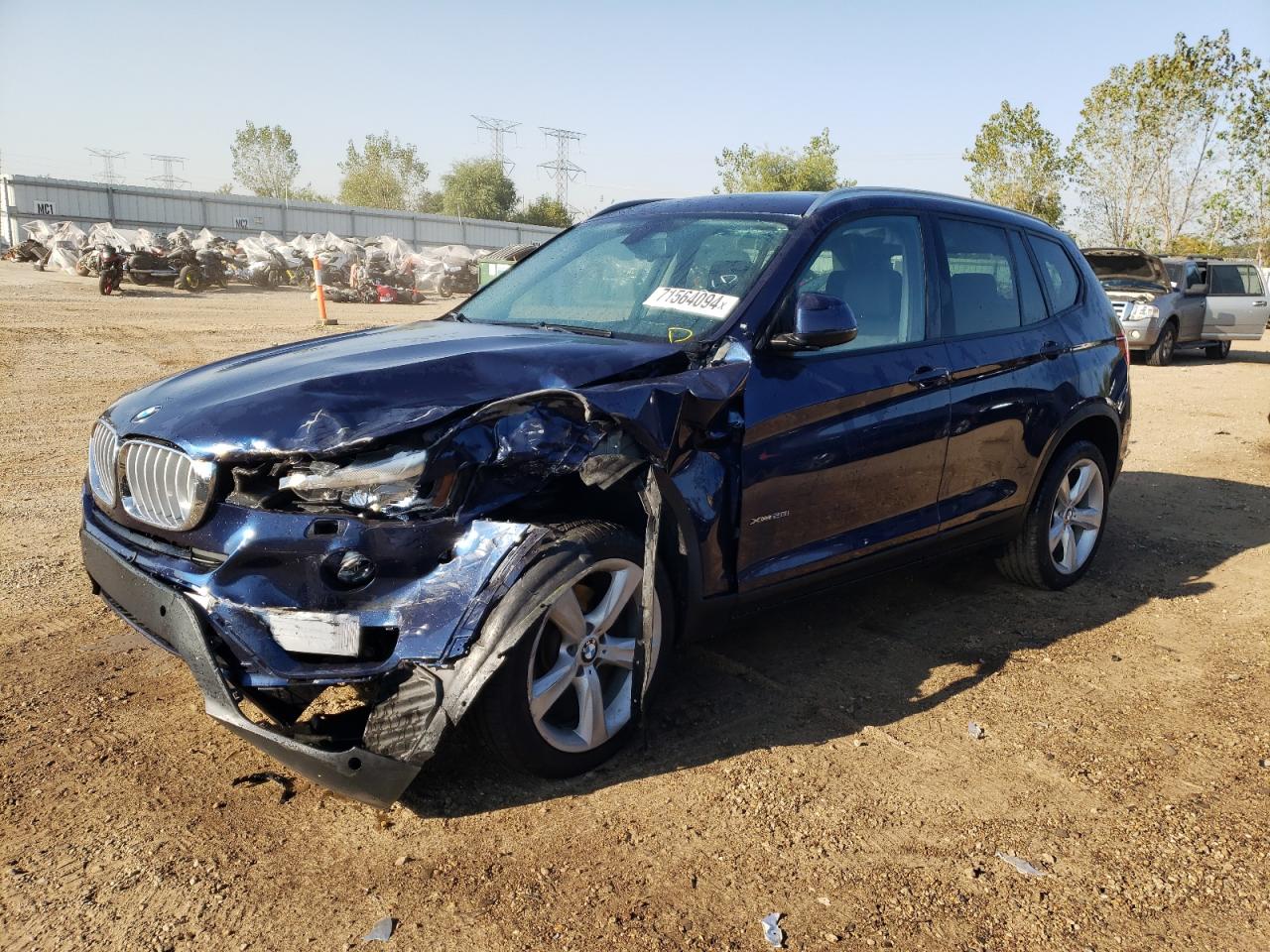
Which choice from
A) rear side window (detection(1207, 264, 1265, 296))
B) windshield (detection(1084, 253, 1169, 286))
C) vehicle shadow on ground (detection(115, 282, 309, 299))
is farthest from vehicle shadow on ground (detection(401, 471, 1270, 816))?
vehicle shadow on ground (detection(115, 282, 309, 299))

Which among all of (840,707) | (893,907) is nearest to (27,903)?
(893,907)

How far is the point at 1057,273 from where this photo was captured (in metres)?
5.18

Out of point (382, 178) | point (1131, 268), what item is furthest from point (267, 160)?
point (1131, 268)

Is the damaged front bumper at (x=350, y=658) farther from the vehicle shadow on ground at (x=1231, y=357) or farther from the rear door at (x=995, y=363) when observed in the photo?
the vehicle shadow on ground at (x=1231, y=357)

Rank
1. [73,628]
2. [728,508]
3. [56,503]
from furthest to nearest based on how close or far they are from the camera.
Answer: [56,503] → [73,628] → [728,508]

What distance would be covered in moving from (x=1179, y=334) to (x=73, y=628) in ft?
59.4

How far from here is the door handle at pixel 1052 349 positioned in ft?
15.8

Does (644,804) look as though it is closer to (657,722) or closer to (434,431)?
(657,722)

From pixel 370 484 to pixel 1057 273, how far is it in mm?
3982

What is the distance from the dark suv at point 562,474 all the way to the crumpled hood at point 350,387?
0.01 meters

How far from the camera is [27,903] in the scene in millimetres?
2492

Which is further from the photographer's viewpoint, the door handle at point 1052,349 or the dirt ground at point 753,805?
the door handle at point 1052,349

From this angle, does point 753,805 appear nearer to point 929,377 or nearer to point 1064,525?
point 929,377

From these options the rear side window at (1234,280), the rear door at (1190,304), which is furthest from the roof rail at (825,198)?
the rear side window at (1234,280)
